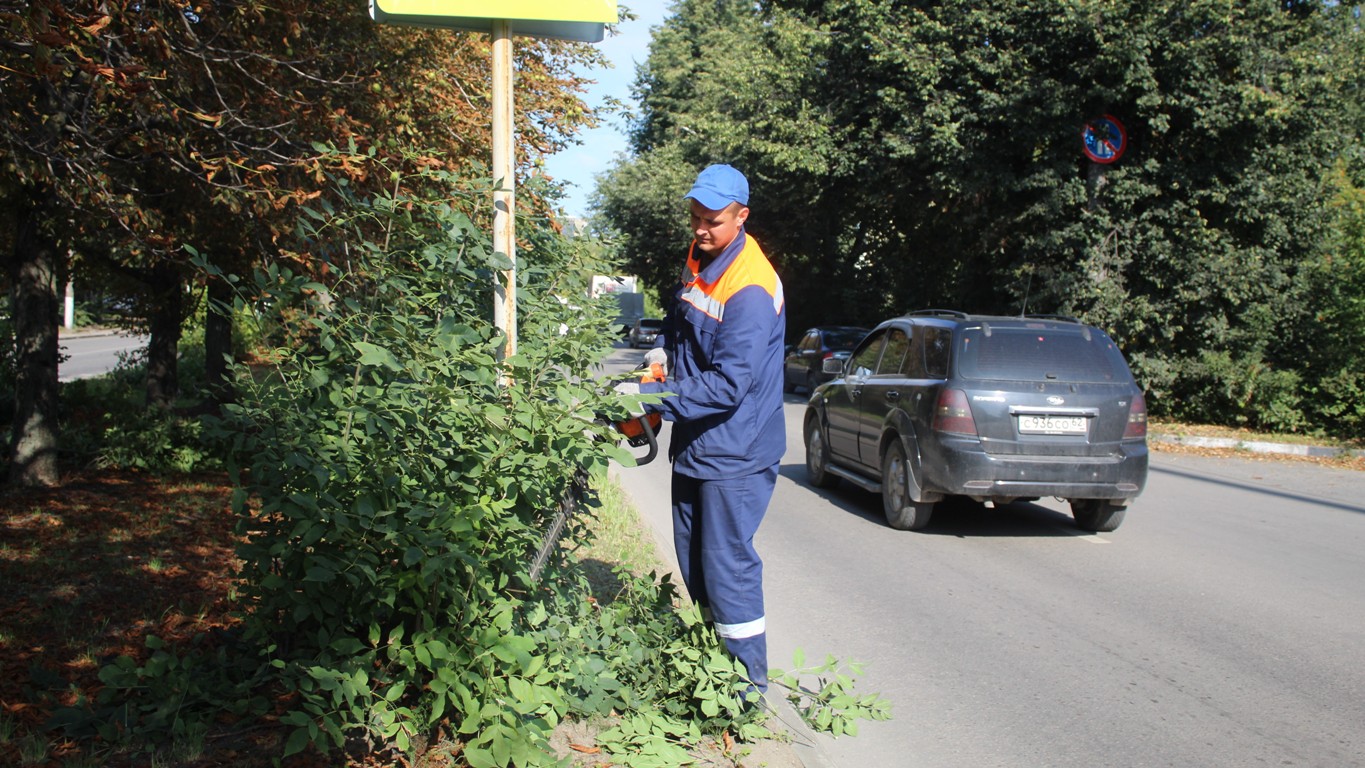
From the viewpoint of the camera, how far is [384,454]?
322 cm

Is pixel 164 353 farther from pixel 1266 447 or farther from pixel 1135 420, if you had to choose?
pixel 1266 447

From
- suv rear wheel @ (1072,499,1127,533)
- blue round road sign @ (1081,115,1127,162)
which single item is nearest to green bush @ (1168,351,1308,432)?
blue round road sign @ (1081,115,1127,162)

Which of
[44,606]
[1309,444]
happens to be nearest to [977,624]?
[44,606]

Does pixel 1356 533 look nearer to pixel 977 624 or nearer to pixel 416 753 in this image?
pixel 977 624

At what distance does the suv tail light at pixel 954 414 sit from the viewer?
8219mm

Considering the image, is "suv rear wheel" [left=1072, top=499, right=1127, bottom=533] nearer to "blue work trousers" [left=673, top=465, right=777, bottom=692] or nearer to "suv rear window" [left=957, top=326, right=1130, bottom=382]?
"suv rear window" [left=957, top=326, right=1130, bottom=382]

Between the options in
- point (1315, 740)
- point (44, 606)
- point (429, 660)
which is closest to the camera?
A: point (429, 660)

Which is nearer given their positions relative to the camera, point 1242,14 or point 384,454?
point 384,454

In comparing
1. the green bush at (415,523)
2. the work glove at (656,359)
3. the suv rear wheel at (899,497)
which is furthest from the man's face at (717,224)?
the suv rear wheel at (899,497)

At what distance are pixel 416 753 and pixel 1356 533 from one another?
8982mm

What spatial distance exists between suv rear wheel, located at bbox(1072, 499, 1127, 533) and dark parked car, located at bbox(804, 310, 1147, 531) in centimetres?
1

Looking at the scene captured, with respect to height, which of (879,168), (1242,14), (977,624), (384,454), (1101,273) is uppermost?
(1242,14)

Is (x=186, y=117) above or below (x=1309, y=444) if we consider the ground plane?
above

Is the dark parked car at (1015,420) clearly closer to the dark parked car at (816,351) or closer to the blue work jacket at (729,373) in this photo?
the blue work jacket at (729,373)
